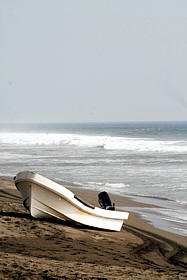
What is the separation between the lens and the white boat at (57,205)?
980cm

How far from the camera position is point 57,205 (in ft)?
32.6

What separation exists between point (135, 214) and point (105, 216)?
9.20 feet

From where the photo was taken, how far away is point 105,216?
33.0 feet

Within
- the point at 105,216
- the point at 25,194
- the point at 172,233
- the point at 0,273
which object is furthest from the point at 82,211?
the point at 0,273

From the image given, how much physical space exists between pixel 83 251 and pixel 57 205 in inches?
79.9

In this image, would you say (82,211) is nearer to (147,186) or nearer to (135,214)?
(135,214)

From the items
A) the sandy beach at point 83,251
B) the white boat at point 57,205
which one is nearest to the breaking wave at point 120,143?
the white boat at point 57,205

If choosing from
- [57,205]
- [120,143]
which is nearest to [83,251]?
[57,205]

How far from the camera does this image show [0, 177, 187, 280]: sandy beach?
659 centimetres

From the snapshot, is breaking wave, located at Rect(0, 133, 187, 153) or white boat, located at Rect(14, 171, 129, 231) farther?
breaking wave, located at Rect(0, 133, 187, 153)

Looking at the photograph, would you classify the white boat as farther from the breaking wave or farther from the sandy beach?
the breaking wave

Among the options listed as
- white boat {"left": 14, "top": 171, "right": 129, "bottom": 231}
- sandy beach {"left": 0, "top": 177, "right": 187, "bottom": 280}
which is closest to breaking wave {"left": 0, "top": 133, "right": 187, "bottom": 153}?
white boat {"left": 14, "top": 171, "right": 129, "bottom": 231}

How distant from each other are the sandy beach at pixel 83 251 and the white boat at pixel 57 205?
0.61 feet

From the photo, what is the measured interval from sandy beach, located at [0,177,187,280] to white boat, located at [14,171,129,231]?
0.61ft
